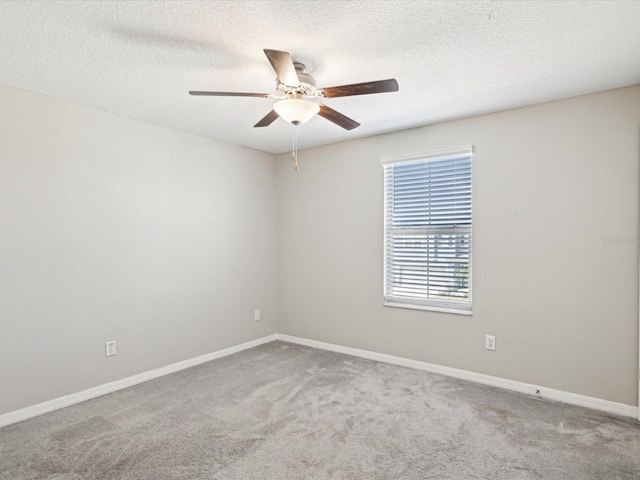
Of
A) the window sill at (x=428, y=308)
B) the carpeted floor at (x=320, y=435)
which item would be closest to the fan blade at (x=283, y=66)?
the carpeted floor at (x=320, y=435)

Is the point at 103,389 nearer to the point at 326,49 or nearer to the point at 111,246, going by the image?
the point at 111,246

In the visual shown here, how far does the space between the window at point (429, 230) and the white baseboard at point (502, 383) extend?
0.57 metres

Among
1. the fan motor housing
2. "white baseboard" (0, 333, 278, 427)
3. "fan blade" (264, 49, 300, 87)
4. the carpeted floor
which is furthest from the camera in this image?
"white baseboard" (0, 333, 278, 427)

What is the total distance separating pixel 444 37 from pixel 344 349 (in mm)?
3245

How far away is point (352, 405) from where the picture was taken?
287 centimetres

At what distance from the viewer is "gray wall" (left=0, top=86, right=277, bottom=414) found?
2.69 metres

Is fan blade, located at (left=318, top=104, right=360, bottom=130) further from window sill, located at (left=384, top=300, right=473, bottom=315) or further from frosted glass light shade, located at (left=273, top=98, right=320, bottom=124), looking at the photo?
window sill, located at (left=384, top=300, right=473, bottom=315)

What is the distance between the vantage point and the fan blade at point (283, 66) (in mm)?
1761

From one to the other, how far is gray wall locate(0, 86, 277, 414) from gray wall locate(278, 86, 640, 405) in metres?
1.38

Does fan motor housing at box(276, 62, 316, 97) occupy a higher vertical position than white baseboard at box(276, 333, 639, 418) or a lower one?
higher

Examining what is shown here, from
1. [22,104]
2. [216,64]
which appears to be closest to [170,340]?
[22,104]

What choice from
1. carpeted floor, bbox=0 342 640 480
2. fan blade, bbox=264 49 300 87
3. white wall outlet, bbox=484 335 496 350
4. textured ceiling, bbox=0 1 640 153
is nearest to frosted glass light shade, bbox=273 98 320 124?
fan blade, bbox=264 49 300 87

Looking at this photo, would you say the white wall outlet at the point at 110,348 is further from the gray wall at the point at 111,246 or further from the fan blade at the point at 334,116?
the fan blade at the point at 334,116

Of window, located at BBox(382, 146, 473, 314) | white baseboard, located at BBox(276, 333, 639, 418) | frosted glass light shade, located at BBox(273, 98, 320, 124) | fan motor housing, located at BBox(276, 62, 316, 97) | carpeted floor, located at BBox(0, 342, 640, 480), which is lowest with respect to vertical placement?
carpeted floor, located at BBox(0, 342, 640, 480)
